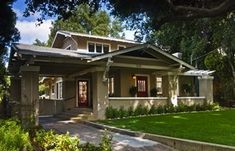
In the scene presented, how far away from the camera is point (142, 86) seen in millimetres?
27203

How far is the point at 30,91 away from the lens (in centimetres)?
1923

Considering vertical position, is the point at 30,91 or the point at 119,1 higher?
the point at 119,1

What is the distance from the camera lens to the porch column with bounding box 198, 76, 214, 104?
2684 centimetres

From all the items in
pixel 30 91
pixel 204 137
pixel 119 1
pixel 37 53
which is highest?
pixel 119 1

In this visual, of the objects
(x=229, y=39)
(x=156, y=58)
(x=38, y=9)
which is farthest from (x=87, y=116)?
(x=229, y=39)

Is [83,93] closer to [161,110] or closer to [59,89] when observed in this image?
[59,89]

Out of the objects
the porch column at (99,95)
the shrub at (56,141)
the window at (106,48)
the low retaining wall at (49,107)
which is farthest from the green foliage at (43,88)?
the shrub at (56,141)

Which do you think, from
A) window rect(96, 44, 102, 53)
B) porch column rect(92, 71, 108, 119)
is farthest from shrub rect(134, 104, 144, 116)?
window rect(96, 44, 102, 53)

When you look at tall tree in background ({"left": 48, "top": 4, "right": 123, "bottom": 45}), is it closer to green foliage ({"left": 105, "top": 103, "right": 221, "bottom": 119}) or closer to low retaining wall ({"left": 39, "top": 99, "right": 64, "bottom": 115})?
low retaining wall ({"left": 39, "top": 99, "right": 64, "bottom": 115})

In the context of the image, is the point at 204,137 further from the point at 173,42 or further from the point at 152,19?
the point at 173,42

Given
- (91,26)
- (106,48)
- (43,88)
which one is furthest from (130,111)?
(91,26)

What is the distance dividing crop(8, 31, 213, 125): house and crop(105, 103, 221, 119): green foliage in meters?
0.42

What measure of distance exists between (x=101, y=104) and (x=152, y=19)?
8.11 metres

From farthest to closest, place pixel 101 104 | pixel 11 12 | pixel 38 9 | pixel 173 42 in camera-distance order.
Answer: pixel 173 42, pixel 101 104, pixel 11 12, pixel 38 9
